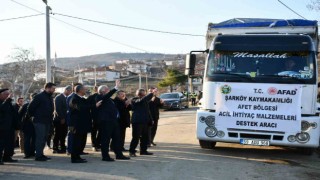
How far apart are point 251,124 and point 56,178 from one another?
15.2ft

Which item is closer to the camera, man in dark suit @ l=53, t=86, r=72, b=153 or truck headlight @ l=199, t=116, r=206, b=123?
truck headlight @ l=199, t=116, r=206, b=123

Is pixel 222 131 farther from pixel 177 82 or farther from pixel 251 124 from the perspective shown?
pixel 177 82

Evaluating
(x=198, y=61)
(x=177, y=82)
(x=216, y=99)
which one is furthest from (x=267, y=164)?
(x=177, y=82)

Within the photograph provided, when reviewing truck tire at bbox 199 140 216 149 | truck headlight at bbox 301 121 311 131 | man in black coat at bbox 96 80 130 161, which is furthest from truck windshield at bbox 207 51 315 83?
man in black coat at bbox 96 80 130 161

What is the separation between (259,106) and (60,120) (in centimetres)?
483

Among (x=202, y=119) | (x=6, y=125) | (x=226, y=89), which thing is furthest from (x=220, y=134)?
(x=6, y=125)

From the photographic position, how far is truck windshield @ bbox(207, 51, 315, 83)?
946 cm

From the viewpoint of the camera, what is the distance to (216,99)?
981 cm

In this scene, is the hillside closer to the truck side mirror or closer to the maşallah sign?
the truck side mirror

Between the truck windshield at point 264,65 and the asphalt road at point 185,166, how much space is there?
6.46ft

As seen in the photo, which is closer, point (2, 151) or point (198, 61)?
point (2, 151)

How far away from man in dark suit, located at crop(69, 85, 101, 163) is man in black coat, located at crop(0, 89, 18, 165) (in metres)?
1.35

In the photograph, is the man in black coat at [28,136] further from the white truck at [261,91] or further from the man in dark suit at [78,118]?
the white truck at [261,91]

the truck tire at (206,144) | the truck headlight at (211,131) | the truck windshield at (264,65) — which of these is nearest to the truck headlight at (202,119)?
the truck headlight at (211,131)
